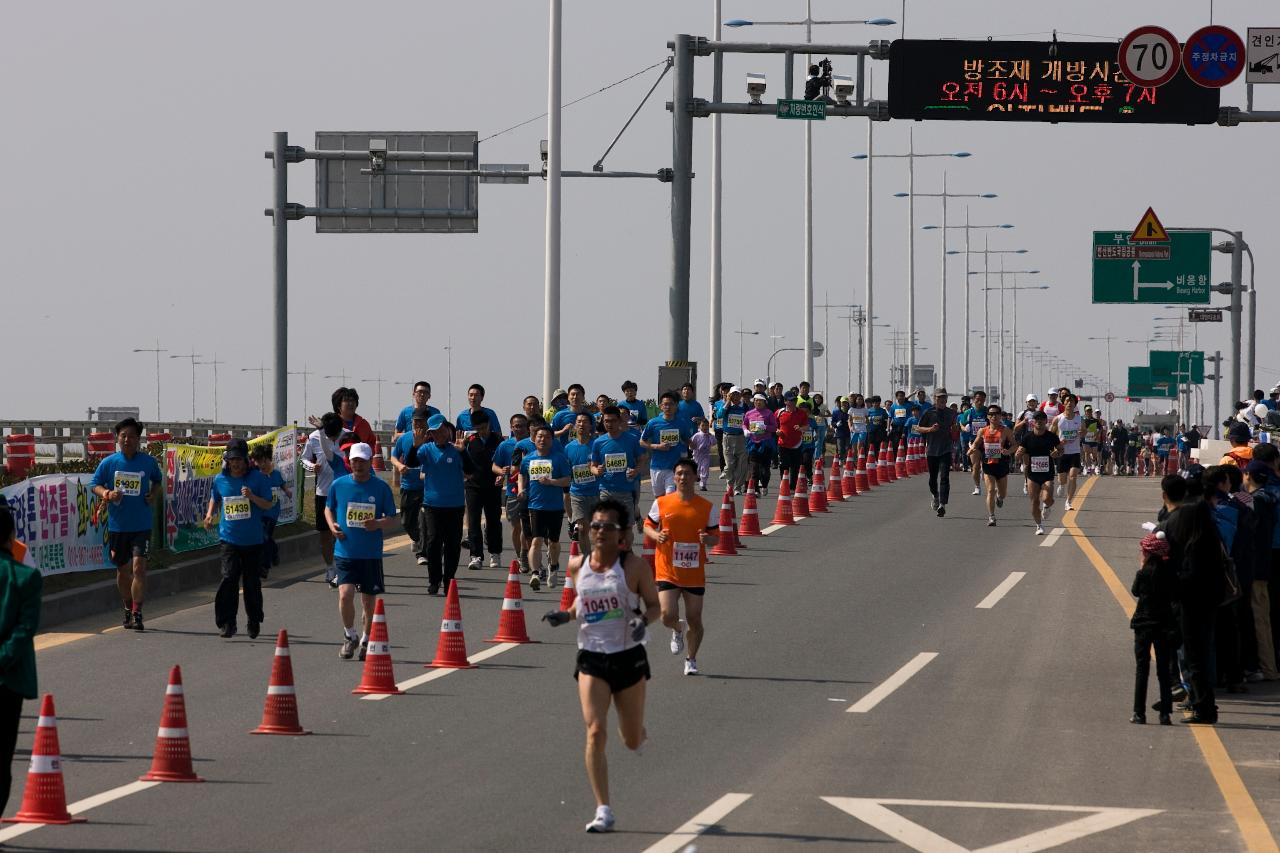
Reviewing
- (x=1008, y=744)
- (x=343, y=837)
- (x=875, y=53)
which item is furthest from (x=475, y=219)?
(x=343, y=837)

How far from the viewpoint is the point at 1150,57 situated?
31938 mm

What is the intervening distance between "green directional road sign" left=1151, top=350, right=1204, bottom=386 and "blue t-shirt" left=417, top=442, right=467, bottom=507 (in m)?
79.0

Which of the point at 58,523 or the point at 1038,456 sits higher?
the point at 1038,456

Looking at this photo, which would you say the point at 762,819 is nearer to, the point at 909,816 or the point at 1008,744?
the point at 909,816

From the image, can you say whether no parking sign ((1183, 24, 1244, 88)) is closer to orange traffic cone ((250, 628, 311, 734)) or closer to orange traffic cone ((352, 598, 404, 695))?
orange traffic cone ((352, 598, 404, 695))

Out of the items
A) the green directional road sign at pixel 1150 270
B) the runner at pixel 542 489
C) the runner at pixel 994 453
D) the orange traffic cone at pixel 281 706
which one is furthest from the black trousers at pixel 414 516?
the green directional road sign at pixel 1150 270

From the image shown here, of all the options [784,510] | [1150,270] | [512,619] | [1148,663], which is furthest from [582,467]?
[1150,270]

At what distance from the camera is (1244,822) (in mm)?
10383

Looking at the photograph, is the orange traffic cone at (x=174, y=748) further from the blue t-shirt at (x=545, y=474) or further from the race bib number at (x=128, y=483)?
the blue t-shirt at (x=545, y=474)

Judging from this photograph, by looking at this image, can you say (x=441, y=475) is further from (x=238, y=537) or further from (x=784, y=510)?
(x=784, y=510)

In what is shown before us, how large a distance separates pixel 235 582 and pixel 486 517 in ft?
18.6

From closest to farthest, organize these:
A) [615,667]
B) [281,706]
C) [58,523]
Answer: [615,667] → [281,706] → [58,523]

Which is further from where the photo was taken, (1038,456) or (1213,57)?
(1213,57)

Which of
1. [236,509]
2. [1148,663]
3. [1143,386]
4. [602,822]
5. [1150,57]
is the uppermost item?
[1150,57]
